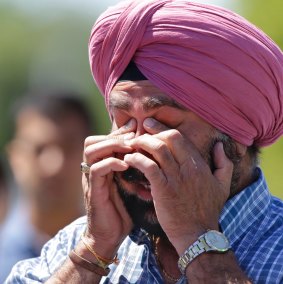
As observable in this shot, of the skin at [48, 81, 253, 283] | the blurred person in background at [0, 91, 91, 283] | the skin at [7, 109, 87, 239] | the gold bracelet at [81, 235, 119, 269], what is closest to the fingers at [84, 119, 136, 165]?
the skin at [48, 81, 253, 283]

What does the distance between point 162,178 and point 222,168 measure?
25cm

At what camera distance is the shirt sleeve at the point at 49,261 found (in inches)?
156

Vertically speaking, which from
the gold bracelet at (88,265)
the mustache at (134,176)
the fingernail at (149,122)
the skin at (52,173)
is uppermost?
the fingernail at (149,122)

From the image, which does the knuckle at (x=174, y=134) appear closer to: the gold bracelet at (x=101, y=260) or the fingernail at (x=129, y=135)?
the fingernail at (x=129, y=135)

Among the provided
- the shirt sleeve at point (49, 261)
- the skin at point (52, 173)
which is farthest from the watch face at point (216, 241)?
the skin at point (52, 173)

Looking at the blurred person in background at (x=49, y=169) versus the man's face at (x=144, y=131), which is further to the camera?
the blurred person in background at (x=49, y=169)

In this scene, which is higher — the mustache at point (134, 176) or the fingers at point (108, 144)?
the fingers at point (108, 144)

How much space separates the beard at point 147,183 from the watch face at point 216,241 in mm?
254

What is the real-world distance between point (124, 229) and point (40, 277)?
40 centimetres

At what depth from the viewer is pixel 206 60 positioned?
12.2 ft

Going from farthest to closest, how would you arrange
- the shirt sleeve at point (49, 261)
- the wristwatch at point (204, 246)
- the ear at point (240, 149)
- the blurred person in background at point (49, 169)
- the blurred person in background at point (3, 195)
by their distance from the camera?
the blurred person in background at point (3, 195)
the blurred person in background at point (49, 169)
the shirt sleeve at point (49, 261)
the ear at point (240, 149)
the wristwatch at point (204, 246)

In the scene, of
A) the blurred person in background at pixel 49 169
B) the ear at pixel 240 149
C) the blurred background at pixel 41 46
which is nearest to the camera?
the ear at pixel 240 149

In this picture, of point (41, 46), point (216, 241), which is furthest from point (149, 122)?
point (41, 46)

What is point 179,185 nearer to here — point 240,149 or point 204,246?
point 204,246
